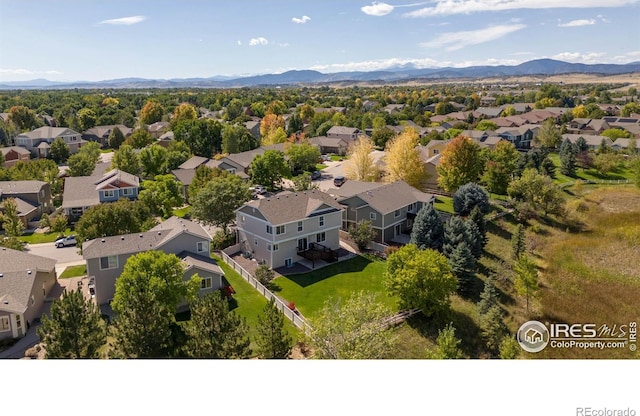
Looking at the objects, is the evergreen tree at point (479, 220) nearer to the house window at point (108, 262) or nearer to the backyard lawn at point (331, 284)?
the backyard lawn at point (331, 284)

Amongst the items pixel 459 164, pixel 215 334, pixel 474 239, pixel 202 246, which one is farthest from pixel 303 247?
pixel 459 164

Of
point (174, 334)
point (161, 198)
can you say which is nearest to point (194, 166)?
point (161, 198)

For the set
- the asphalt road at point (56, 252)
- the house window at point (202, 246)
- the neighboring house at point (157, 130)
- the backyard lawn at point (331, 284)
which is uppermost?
the neighboring house at point (157, 130)

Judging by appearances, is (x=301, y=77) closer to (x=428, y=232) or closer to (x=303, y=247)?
(x=303, y=247)

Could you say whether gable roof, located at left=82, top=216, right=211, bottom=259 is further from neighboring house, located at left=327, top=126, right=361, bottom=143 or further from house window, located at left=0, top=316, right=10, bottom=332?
neighboring house, located at left=327, top=126, right=361, bottom=143

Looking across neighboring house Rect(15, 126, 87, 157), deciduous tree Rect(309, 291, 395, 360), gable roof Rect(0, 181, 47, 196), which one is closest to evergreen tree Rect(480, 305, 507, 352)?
deciduous tree Rect(309, 291, 395, 360)

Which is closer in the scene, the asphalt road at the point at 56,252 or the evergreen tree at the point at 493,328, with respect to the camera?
the evergreen tree at the point at 493,328

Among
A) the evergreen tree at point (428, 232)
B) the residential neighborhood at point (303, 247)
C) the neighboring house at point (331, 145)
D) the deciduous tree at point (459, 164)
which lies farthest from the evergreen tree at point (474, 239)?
the neighboring house at point (331, 145)
